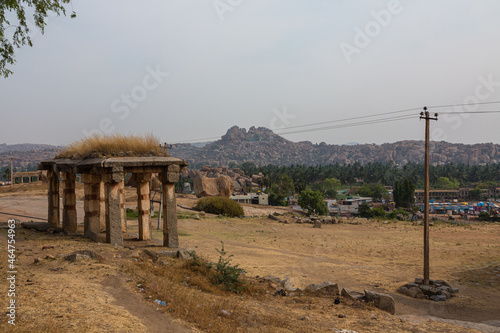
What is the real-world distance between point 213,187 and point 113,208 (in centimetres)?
3039

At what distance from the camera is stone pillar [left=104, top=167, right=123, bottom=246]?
466 inches

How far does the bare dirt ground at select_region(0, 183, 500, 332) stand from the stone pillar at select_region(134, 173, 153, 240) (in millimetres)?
2320

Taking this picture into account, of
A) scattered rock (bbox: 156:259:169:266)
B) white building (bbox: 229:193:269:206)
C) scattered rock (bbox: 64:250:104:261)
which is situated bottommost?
white building (bbox: 229:193:269:206)

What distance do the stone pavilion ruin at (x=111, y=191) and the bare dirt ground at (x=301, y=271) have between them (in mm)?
991

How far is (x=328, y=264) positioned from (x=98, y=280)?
10.6m

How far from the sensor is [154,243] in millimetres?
13695

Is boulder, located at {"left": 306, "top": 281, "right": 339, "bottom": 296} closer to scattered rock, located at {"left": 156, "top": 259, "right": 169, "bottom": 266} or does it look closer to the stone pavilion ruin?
scattered rock, located at {"left": 156, "top": 259, "right": 169, "bottom": 266}

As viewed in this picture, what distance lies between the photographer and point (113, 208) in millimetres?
12008

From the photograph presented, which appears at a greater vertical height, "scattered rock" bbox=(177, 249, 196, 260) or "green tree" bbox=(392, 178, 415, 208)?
"scattered rock" bbox=(177, 249, 196, 260)

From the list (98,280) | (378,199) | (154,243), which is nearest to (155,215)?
(154,243)

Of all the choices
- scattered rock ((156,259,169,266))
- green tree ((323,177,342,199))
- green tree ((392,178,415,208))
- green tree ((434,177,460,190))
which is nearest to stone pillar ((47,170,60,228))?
scattered rock ((156,259,169,266))

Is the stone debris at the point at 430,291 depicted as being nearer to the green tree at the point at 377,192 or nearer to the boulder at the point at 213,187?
the boulder at the point at 213,187

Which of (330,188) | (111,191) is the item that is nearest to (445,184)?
A: (330,188)

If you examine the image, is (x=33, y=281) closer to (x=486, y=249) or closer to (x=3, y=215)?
(x=3, y=215)
